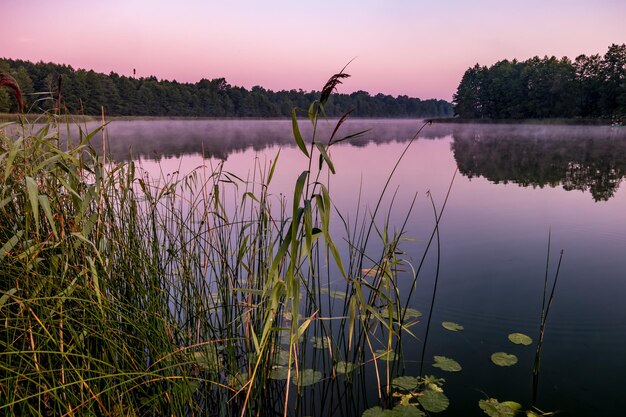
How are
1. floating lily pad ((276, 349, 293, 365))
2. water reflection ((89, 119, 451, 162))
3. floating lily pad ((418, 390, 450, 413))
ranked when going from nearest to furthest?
floating lily pad ((418, 390, 450, 413)) → floating lily pad ((276, 349, 293, 365)) → water reflection ((89, 119, 451, 162))

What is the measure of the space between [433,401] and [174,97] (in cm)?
9366

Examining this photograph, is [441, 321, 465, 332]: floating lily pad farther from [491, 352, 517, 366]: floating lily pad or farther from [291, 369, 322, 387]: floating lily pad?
[291, 369, 322, 387]: floating lily pad

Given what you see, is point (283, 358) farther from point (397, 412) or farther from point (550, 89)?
point (550, 89)

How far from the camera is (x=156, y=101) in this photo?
8469cm

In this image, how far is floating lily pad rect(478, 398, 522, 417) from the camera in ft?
9.05

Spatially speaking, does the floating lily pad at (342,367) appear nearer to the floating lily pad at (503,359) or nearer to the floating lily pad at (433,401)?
the floating lily pad at (433,401)

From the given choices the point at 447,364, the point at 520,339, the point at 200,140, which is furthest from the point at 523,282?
the point at 200,140

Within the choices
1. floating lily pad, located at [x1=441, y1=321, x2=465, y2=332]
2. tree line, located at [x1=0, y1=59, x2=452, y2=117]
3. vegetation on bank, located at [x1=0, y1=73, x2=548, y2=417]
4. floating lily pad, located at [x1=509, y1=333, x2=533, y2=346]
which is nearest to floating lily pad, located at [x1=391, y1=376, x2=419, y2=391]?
vegetation on bank, located at [x1=0, y1=73, x2=548, y2=417]

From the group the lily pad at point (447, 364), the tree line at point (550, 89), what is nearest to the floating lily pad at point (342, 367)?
the lily pad at point (447, 364)

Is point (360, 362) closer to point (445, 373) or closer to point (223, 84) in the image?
point (445, 373)

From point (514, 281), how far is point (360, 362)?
3.03 meters

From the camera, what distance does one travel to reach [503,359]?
336cm

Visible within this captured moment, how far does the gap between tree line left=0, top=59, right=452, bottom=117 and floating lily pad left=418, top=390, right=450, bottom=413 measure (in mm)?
48938

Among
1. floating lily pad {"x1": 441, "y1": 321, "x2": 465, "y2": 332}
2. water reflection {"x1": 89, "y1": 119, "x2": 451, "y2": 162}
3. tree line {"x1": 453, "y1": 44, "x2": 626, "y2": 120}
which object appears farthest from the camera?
tree line {"x1": 453, "y1": 44, "x2": 626, "y2": 120}
